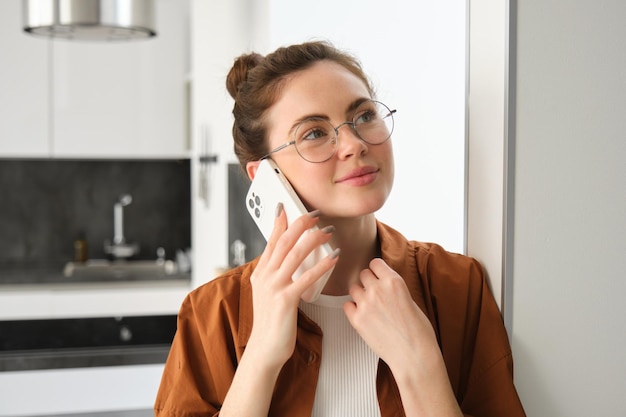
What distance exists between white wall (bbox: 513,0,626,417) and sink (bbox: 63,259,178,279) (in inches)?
129

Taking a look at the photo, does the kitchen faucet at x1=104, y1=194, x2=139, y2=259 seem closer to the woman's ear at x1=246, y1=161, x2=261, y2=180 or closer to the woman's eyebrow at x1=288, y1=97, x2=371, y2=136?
the woman's ear at x1=246, y1=161, x2=261, y2=180

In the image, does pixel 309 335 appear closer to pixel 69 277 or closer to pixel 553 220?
pixel 553 220

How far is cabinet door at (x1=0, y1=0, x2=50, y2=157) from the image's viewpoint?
163 inches

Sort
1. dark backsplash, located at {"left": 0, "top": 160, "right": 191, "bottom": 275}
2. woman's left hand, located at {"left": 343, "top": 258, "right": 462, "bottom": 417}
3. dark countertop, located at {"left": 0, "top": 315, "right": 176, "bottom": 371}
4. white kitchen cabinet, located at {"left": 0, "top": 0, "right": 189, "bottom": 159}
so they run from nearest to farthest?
1. woman's left hand, located at {"left": 343, "top": 258, "right": 462, "bottom": 417}
2. dark countertop, located at {"left": 0, "top": 315, "right": 176, "bottom": 371}
3. white kitchen cabinet, located at {"left": 0, "top": 0, "right": 189, "bottom": 159}
4. dark backsplash, located at {"left": 0, "top": 160, "right": 191, "bottom": 275}

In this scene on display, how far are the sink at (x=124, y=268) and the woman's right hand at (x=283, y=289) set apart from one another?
318 cm

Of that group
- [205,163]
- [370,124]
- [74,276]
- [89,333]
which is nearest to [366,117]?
[370,124]

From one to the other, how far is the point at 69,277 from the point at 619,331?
342 centimetres

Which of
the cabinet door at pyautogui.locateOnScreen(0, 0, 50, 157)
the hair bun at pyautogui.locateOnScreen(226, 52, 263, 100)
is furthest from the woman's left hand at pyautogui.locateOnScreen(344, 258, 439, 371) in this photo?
the cabinet door at pyautogui.locateOnScreen(0, 0, 50, 157)

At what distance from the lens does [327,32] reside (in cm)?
185

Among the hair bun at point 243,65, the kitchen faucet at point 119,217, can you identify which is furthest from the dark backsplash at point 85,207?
the hair bun at point 243,65

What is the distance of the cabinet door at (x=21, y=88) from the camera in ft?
13.5

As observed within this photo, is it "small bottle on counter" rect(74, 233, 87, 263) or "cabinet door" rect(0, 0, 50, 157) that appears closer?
"cabinet door" rect(0, 0, 50, 157)

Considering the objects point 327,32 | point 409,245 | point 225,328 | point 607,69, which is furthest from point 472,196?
point 327,32

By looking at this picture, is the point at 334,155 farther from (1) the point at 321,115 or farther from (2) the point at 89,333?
(2) the point at 89,333
